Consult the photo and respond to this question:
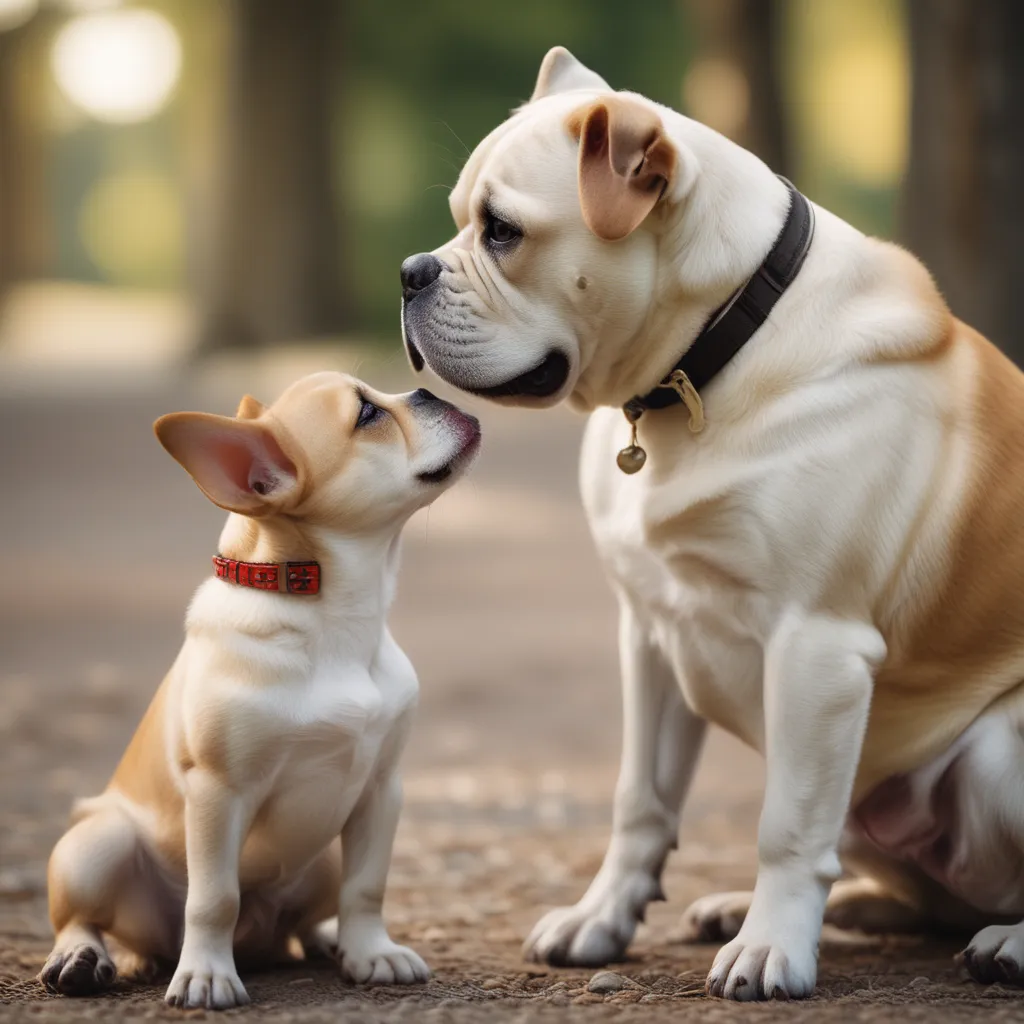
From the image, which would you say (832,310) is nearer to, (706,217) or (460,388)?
(706,217)

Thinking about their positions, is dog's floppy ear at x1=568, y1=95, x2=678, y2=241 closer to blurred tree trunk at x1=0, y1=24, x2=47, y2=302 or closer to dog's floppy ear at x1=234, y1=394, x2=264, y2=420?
dog's floppy ear at x1=234, y1=394, x2=264, y2=420

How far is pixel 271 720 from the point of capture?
3.11 metres

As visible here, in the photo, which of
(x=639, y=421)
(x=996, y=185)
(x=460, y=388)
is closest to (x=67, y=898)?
(x=460, y=388)

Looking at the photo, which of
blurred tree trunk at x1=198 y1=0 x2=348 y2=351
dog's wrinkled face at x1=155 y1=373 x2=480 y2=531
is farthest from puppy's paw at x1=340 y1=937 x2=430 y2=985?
blurred tree trunk at x1=198 y1=0 x2=348 y2=351

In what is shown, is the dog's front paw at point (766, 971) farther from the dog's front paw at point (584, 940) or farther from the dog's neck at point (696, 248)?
the dog's neck at point (696, 248)

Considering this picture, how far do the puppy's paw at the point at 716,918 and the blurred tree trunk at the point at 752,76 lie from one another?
11.7 meters

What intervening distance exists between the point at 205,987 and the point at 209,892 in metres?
0.17

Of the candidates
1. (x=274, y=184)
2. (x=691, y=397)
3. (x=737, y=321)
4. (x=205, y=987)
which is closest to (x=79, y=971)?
(x=205, y=987)

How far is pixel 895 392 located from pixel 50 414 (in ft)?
48.0

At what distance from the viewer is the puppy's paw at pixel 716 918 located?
400cm

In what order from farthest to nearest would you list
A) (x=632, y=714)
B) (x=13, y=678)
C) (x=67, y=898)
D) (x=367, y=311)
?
(x=367, y=311) < (x=13, y=678) < (x=632, y=714) < (x=67, y=898)

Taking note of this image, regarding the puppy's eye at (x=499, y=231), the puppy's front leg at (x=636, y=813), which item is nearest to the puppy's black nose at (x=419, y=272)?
the puppy's eye at (x=499, y=231)

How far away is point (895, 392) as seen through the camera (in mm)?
3381

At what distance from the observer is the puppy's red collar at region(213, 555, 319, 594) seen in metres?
3.21
